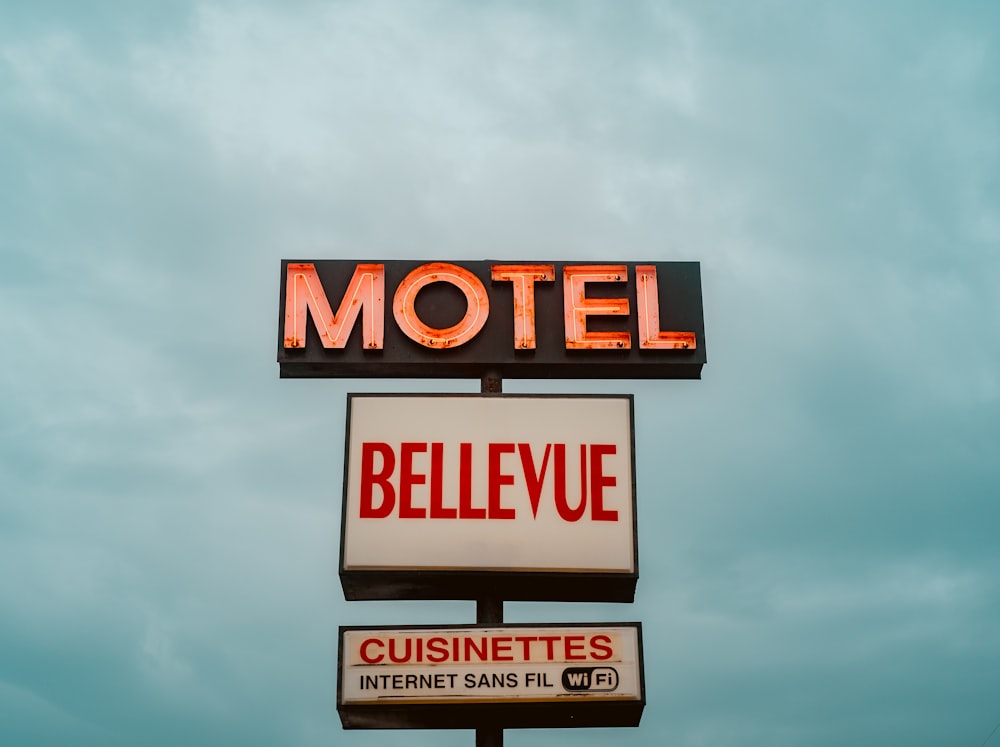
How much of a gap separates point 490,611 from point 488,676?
1132 mm

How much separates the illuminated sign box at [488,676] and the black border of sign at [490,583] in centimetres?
74

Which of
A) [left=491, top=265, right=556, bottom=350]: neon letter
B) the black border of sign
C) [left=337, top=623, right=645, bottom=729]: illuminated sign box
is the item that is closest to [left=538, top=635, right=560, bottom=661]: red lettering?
[left=337, top=623, right=645, bottom=729]: illuminated sign box

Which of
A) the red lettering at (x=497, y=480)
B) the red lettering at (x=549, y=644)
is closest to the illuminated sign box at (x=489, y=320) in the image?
the red lettering at (x=497, y=480)

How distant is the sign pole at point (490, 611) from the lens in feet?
50.6

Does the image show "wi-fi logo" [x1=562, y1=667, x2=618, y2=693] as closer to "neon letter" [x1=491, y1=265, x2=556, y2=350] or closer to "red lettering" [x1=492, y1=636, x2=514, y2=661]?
"red lettering" [x1=492, y1=636, x2=514, y2=661]

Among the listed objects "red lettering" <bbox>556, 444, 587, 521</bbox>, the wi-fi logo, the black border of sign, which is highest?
"red lettering" <bbox>556, 444, 587, 521</bbox>

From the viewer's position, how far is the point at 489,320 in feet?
56.5

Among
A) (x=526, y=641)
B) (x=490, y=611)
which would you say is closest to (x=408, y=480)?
(x=490, y=611)

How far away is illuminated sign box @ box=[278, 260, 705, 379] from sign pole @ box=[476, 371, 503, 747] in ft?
0.45

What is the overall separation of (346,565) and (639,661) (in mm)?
3749

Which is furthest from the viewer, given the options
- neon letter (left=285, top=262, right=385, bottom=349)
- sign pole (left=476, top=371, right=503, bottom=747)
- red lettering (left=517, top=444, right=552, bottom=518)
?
neon letter (left=285, top=262, right=385, bottom=349)

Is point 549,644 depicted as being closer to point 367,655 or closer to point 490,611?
point 490,611

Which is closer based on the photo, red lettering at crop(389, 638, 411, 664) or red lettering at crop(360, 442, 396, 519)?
red lettering at crop(389, 638, 411, 664)

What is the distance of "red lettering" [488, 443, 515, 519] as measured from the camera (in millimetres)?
16219
